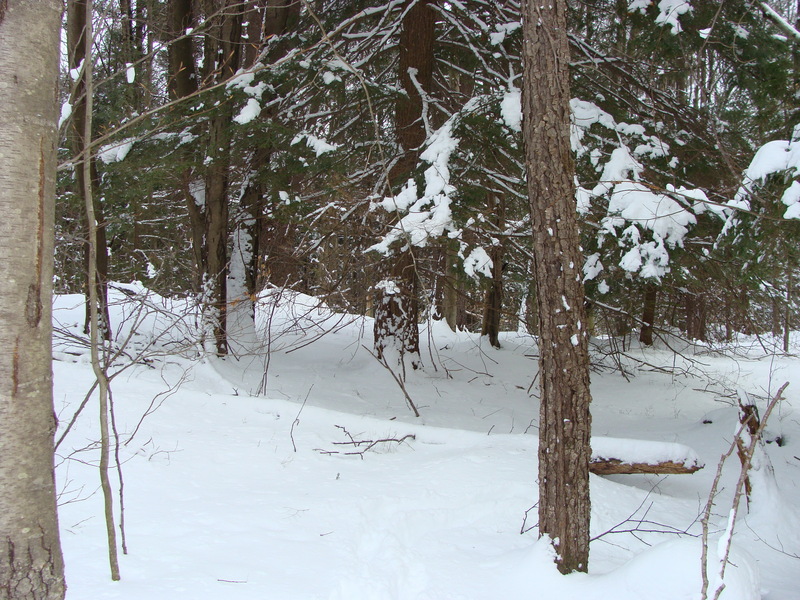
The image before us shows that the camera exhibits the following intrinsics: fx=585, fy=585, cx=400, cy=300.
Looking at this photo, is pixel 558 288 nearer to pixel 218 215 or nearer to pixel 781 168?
pixel 781 168

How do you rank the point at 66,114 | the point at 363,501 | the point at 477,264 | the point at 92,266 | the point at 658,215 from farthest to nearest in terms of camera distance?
the point at 477,264, the point at 66,114, the point at 658,215, the point at 363,501, the point at 92,266

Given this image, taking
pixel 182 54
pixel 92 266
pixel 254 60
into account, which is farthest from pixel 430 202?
pixel 182 54

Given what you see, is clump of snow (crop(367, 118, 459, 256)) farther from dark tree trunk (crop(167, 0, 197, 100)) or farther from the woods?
dark tree trunk (crop(167, 0, 197, 100))

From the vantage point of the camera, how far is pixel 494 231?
6910mm

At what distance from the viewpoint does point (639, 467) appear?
4.87 meters

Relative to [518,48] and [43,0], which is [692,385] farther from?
[43,0]

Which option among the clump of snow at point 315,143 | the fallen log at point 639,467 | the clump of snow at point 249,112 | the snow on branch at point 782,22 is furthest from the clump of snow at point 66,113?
the snow on branch at point 782,22

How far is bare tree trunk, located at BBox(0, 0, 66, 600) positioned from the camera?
1517mm

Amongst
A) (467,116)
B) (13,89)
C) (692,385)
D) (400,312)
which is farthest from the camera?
(692,385)

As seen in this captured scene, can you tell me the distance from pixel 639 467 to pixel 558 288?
97.6 inches

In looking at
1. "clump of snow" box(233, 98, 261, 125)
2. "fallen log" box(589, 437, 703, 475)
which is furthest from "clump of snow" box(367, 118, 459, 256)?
"fallen log" box(589, 437, 703, 475)

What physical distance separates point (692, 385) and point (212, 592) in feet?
30.0

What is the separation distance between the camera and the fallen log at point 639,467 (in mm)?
4785

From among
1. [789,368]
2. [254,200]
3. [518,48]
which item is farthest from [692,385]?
[254,200]
